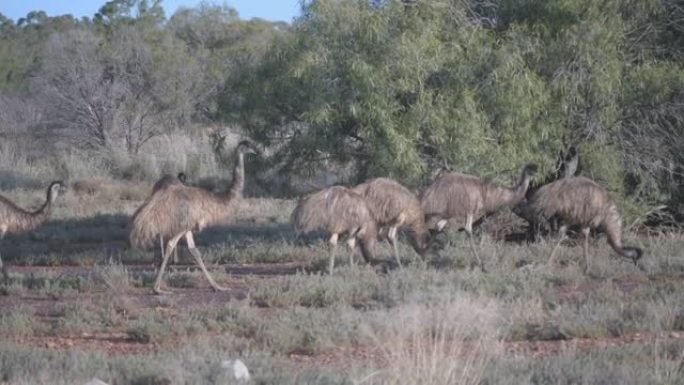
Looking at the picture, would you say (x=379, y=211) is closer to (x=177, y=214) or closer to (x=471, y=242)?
(x=471, y=242)

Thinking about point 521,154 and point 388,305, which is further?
point 521,154

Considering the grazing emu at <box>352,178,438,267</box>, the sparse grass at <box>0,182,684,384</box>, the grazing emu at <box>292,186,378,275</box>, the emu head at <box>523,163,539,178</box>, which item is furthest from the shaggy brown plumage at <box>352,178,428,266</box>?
the emu head at <box>523,163,539,178</box>

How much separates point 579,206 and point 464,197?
1.55 meters

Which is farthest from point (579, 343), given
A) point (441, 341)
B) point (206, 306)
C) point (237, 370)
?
point (206, 306)

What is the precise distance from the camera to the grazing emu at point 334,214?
13.3 meters

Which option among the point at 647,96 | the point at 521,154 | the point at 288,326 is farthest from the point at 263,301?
the point at 647,96

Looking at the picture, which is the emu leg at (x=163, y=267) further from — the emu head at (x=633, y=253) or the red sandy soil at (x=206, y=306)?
the emu head at (x=633, y=253)

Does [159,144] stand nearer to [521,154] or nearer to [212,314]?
[521,154]

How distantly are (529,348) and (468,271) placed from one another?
3597 mm

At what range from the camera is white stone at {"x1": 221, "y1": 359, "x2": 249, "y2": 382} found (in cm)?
746

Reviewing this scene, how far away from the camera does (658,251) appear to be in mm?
15453

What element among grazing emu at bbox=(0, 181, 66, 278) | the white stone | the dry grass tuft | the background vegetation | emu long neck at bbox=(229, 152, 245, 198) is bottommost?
the white stone

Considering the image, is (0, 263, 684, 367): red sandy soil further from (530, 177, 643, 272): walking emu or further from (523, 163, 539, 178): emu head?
(523, 163, 539, 178): emu head

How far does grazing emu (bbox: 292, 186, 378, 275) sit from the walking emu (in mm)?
2448
